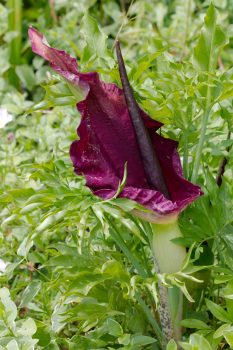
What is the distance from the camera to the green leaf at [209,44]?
96 centimetres

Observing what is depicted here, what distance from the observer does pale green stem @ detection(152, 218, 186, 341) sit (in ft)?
3.14

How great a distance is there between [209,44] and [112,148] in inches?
7.5

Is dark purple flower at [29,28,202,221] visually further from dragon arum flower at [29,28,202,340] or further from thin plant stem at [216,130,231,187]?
thin plant stem at [216,130,231,187]

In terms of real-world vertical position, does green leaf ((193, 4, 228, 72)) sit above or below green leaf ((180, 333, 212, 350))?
above

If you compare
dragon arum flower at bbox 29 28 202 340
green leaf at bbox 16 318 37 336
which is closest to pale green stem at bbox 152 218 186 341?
dragon arum flower at bbox 29 28 202 340

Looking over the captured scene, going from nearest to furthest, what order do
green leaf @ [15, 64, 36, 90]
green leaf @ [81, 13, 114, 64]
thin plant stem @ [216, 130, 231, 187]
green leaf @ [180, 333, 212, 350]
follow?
green leaf @ [180, 333, 212, 350] < green leaf @ [81, 13, 114, 64] < thin plant stem @ [216, 130, 231, 187] < green leaf @ [15, 64, 36, 90]

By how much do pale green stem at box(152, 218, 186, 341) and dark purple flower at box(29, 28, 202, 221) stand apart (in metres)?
0.04

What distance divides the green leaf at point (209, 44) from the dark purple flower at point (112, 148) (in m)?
0.10

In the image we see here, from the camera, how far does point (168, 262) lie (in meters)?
0.97

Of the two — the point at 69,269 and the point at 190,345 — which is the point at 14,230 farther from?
the point at 190,345

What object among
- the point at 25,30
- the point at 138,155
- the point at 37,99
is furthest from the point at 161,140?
the point at 25,30

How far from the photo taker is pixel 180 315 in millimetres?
1007

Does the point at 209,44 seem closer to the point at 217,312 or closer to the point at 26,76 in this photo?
the point at 217,312

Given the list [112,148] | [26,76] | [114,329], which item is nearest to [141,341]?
[114,329]
